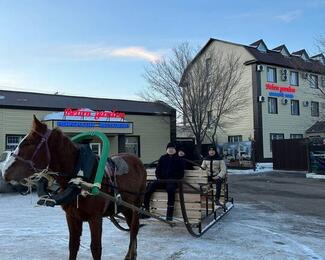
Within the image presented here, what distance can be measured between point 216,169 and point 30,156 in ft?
26.7

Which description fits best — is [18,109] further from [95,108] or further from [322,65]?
[322,65]

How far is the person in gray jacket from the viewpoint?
470 inches

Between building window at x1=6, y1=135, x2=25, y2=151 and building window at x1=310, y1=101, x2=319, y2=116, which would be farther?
building window at x1=310, y1=101, x2=319, y2=116

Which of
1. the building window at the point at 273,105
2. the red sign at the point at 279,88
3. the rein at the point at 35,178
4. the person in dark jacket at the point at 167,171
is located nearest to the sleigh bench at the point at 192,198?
the person in dark jacket at the point at 167,171

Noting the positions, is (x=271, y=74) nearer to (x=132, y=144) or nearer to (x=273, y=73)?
(x=273, y=73)

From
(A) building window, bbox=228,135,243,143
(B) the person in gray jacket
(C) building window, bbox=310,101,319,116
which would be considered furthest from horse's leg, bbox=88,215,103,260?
(C) building window, bbox=310,101,319,116

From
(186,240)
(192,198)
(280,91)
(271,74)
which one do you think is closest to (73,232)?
(186,240)

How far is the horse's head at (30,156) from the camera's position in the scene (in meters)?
4.66

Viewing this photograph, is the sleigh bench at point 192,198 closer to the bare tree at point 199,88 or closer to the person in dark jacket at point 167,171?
the person in dark jacket at point 167,171

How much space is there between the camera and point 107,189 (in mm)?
5867

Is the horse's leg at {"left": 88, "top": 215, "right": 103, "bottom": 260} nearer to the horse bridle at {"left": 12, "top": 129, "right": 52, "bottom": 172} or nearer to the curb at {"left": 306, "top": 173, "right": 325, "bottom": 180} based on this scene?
the horse bridle at {"left": 12, "top": 129, "right": 52, "bottom": 172}

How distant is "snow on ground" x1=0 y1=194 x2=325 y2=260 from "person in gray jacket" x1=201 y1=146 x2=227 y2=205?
0.90 metres

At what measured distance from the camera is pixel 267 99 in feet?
137

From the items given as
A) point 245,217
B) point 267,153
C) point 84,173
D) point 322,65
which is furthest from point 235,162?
Result: point 84,173
